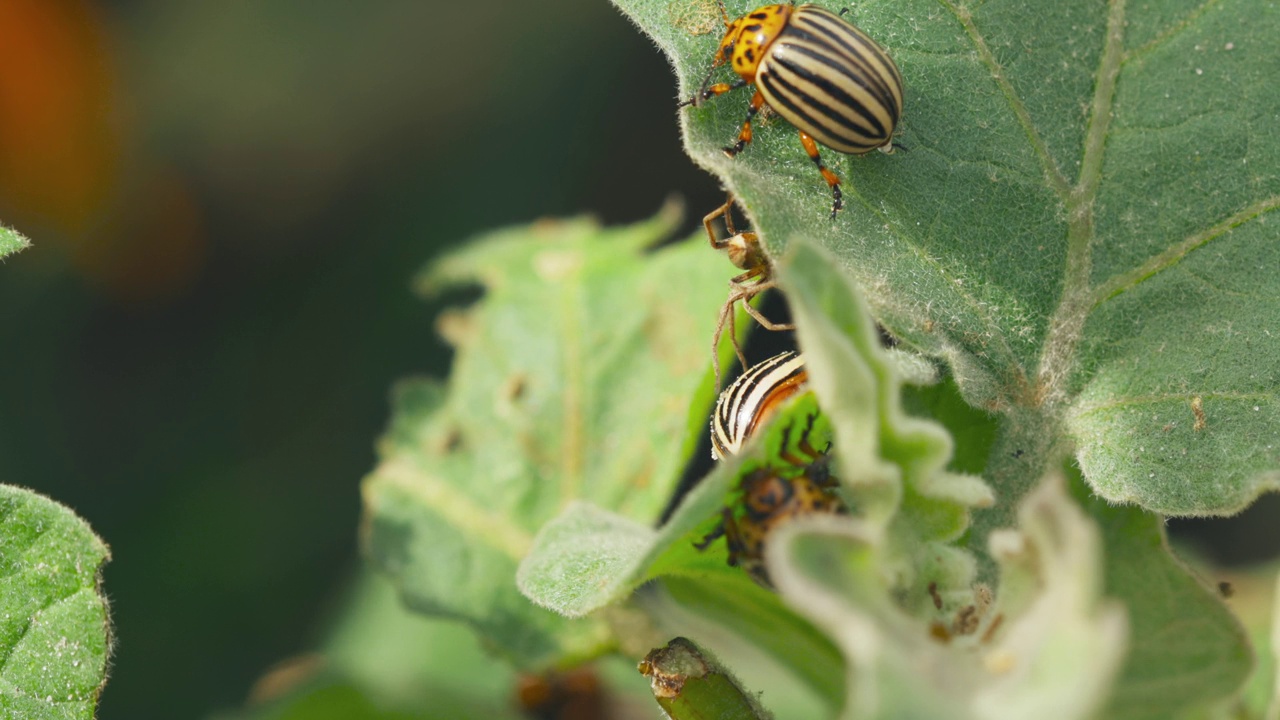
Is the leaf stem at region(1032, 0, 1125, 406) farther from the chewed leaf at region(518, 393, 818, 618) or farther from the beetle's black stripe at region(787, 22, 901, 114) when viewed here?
the chewed leaf at region(518, 393, 818, 618)

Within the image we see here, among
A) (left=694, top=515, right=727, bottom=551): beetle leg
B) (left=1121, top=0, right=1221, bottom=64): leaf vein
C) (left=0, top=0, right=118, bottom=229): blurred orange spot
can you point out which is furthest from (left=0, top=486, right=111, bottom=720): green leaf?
(left=0, top=0, right=118, bottom=229): blurred orange spot

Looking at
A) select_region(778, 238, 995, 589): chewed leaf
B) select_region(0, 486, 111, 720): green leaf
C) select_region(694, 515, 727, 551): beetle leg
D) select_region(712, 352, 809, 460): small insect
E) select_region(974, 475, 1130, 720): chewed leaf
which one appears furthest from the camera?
select_region(712, 352, 809, 460): small insect

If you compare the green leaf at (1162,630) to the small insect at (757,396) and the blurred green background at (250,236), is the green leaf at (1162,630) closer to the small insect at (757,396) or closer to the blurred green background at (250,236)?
the small insect at (757,396)

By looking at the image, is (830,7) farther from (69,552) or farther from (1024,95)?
(69,552)

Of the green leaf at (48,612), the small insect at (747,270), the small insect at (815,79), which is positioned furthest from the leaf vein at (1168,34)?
the green leaf at (48,612)

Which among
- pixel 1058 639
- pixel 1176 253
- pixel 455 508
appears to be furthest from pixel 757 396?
pixel 455 508

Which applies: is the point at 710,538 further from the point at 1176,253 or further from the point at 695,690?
the point at 1176,253
